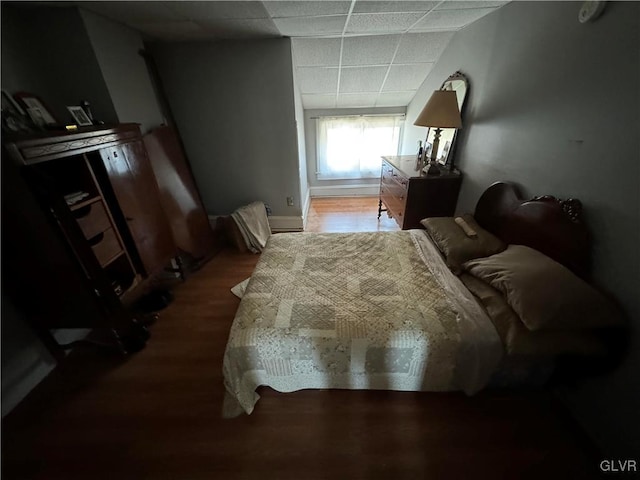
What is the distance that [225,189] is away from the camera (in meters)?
3.12

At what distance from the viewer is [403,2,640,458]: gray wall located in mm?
1018

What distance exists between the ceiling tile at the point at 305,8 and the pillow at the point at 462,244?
174 centimetres

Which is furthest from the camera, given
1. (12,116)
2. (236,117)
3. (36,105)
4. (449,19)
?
(236,117)

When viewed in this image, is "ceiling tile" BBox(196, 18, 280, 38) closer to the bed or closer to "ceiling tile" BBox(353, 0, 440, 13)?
"ceiling tile" BBox(353, 0, 440, 13)

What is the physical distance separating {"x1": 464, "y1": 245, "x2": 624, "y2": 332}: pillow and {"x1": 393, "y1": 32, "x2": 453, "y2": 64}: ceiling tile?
2433mm

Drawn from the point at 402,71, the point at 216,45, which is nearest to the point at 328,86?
the point at 402,71

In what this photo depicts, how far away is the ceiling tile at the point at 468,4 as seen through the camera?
5.68 feet

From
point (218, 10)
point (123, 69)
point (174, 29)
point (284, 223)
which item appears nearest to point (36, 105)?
point (123, 69)

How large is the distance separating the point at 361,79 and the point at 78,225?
322cm

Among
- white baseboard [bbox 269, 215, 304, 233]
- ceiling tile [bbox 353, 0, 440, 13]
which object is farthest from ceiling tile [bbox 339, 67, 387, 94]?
white baseboard [bbox 269, 215, 304, 233]

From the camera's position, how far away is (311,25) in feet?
6.95

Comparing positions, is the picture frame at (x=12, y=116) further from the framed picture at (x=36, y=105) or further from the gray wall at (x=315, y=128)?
the gray wall at (x=315, y=128)

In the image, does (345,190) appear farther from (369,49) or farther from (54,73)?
(54,73)

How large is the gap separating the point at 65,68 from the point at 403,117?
12.8 feet
